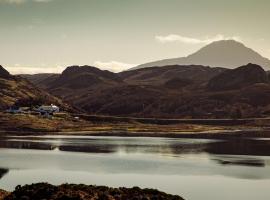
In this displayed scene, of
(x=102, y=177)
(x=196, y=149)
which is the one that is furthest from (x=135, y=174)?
(x=196, y=149)

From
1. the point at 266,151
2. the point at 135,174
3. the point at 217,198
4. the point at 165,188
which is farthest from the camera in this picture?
the point at 266,151

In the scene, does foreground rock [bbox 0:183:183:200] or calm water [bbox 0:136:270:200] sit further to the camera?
calm water [bbox 0:136:270:200]

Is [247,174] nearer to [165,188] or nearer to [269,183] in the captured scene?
[269,183]

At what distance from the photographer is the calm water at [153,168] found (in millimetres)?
86938

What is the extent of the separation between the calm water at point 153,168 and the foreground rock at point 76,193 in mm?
23567

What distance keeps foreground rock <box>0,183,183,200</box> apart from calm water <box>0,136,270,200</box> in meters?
23.6

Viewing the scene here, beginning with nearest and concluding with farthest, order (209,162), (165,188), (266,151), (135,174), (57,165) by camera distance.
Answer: (165,188), (135,174), (57,165), (209,162), (266,151)

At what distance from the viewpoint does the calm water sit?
86.9 m

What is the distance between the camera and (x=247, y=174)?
352 ft

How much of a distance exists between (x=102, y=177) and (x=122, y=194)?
46.4 metres

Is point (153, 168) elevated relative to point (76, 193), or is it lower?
lower

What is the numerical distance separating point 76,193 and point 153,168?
6687 cm

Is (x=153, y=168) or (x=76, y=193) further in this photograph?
(x=153, y=168)

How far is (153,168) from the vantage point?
115625mm
